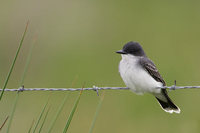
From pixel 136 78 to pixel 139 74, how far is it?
0.09 metres

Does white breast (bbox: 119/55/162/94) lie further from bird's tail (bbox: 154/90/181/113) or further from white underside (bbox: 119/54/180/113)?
bird's tail (bbox: 154/90/181/113)

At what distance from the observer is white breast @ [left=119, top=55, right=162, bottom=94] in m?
7.66

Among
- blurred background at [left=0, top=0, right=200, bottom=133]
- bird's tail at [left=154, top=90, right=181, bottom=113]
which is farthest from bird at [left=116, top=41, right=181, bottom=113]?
Result: blurred background at [left=0, top=0, right=200, bottom=133]

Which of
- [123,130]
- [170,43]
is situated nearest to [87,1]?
[170,43]

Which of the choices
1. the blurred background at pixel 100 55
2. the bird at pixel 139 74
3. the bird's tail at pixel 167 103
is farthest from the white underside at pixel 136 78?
the blurred background at pixel 100 55

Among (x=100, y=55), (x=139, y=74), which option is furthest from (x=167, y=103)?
(x=100, y=55)

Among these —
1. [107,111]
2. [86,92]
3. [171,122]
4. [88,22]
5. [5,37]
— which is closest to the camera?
[171,122]

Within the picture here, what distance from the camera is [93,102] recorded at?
1121cm

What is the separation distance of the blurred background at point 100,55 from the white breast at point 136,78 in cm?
190

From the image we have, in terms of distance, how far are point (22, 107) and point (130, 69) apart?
378 centimetres

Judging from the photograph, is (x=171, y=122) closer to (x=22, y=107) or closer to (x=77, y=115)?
(x=77, y=115)

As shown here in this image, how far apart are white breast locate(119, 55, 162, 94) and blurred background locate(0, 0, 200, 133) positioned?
1.90 metres

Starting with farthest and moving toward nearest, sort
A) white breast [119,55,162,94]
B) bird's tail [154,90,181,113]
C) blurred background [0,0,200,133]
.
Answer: blurred background [0,0,200,133]
bird's tail [154,90,181,113]
white breast [119,55,162,94]

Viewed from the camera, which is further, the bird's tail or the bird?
the bird's tail
